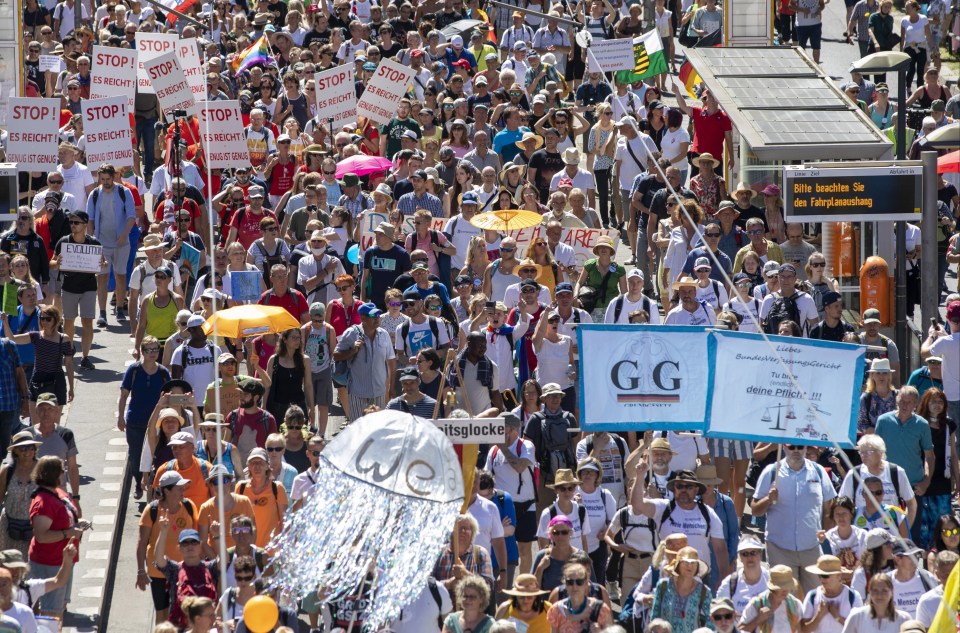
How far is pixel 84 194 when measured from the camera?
839 inches

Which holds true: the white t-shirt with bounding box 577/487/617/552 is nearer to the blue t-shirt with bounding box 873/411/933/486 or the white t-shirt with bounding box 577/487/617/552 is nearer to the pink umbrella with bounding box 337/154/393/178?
the blue t-shirt with bounding box 873/411/933/486

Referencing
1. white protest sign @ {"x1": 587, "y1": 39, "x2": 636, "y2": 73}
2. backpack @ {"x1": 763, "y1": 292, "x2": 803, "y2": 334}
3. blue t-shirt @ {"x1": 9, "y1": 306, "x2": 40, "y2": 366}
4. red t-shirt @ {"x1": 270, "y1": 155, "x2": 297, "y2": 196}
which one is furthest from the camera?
white protest sign @ {"x1": 587, "y1": 39, "x2": 636, "y2": 73}

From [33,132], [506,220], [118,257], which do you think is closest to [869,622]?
[506,220]

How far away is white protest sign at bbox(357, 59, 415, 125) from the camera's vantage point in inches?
921

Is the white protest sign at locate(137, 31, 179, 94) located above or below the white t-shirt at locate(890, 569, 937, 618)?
above

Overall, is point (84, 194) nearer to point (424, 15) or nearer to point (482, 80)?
point (482, 80)

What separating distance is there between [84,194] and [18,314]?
4.13 metres

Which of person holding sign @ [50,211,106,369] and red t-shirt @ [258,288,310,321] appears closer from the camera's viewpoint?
red t-shirt @ [258,288,310,321]

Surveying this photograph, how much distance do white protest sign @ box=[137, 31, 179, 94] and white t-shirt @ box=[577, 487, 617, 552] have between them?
11.8m

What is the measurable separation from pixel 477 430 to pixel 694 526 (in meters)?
1.63

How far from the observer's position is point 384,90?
23.5m

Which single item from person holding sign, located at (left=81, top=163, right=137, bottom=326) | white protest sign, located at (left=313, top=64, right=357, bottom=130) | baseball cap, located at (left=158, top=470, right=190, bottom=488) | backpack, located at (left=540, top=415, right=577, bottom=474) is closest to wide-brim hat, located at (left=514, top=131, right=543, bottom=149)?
white protest sign, located at (left=313, top=64, right=357, bottom=130)

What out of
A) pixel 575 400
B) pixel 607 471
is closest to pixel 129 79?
pixel 575 400

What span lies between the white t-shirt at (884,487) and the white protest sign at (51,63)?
1608cm
